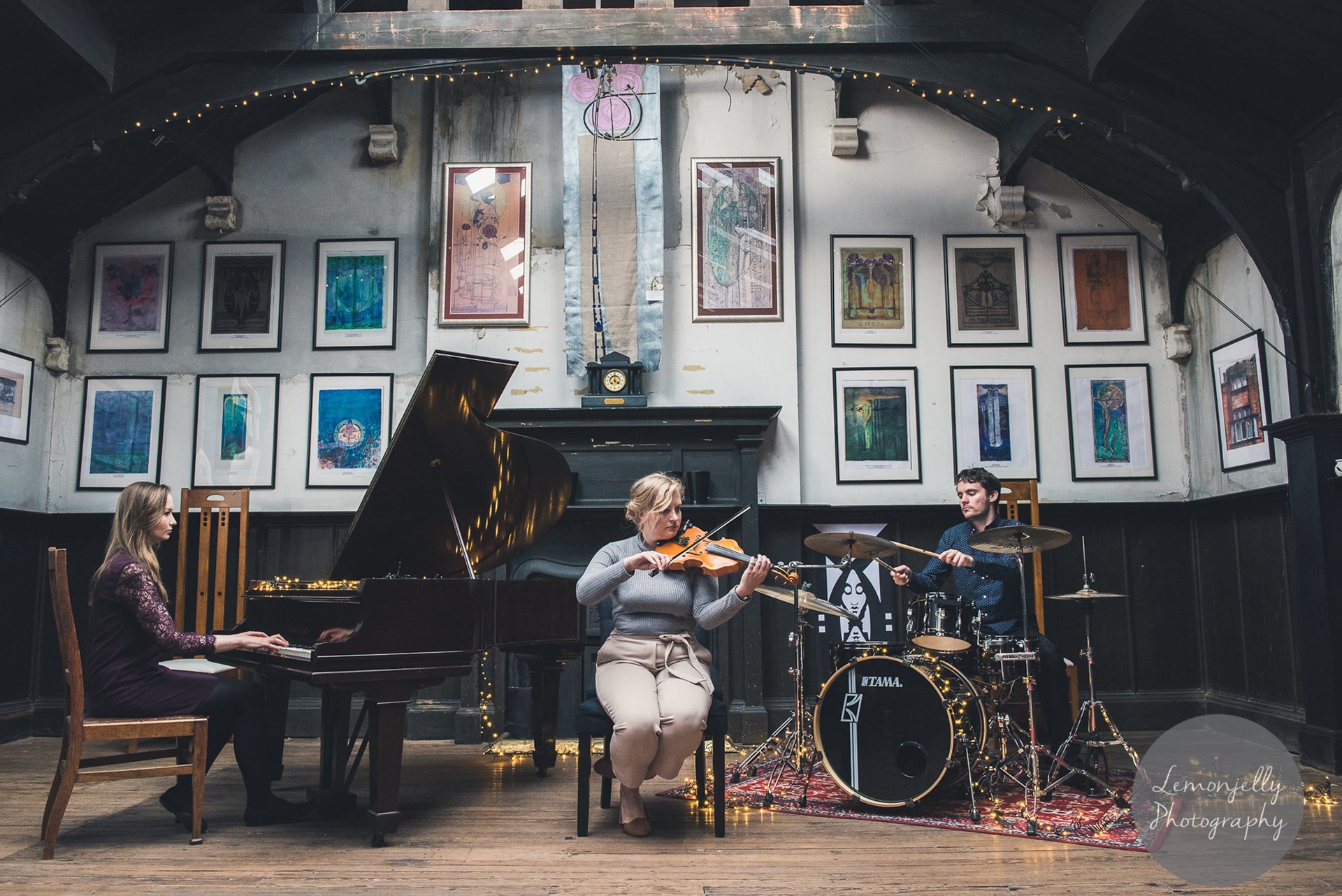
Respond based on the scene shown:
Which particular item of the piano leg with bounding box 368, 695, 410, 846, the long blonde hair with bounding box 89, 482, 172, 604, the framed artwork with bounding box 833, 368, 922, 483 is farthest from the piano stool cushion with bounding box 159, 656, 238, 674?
the framed artwork with bounding box 833, 368, 922, 483

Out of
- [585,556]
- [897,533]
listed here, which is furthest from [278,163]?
[897,533]

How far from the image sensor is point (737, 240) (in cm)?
712

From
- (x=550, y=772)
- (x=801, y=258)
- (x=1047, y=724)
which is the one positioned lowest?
(x=550, y=772)

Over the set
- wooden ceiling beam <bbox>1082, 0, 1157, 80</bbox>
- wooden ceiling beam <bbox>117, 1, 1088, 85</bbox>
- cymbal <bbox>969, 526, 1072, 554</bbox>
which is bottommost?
cymbal <bbox>969, 526, 1072, 554</bbox>

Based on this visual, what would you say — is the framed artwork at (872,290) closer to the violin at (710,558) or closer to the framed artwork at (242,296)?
the violin at (710,558)

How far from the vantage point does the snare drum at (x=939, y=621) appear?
4.29 metres

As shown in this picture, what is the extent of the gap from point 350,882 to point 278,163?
5844mm

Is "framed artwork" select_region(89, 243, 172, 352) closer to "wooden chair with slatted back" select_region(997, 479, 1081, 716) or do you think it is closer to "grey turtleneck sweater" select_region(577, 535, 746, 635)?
"grey turtleneck sweater" select_region(577, 535, 746, 635)

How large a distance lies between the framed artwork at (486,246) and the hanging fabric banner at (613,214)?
341 millimetres

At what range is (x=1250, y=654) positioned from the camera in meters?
6.39

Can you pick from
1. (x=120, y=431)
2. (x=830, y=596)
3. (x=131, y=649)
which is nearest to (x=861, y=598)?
(x=830, y=596)

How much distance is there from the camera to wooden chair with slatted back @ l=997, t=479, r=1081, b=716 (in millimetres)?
6223

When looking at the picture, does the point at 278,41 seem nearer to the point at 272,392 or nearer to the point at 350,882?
the point at 272,392

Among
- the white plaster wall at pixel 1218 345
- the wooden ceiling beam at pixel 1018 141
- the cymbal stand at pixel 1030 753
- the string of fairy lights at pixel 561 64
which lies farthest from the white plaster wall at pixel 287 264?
the white plaster wall at pixel 1218 345
